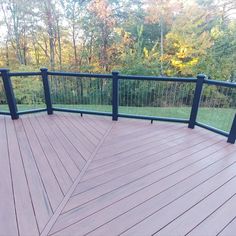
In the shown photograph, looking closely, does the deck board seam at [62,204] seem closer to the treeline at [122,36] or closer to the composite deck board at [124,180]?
the composite deck board at [124,180]

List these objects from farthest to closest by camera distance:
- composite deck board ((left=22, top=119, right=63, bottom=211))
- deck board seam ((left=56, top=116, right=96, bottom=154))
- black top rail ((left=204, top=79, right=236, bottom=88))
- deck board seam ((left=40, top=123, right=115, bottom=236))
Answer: deck board seam ((left=56, top=116, right=96, bottom=154)) < black top rail ((left=204, top=79, right=236, bottom=88)) < composite deck board ((left=22, top=119, right=63, bottom=211)) < deck board seam ((left=40, top=123, right=115, bottom=236))

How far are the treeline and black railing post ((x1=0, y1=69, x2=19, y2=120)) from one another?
6443 mm

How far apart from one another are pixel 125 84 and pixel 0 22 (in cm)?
951

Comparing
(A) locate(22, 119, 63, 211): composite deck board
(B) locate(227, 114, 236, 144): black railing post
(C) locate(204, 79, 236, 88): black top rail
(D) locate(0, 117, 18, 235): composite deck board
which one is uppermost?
(C) locate(204, 79, 236, 88): black top rail

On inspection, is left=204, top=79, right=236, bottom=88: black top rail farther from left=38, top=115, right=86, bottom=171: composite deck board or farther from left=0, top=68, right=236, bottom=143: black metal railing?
left=38, top=115, right=86, bottom=171: composite deck board

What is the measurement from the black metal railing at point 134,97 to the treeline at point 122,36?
5.80 m

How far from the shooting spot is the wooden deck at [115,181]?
175 cm

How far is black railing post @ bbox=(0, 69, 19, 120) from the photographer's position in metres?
3.62

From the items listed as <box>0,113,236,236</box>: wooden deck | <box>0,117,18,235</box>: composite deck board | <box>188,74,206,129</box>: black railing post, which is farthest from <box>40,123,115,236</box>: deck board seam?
<box>188,74,206,129</box>: black railing post

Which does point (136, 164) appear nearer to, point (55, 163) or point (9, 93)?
point (55, 163)

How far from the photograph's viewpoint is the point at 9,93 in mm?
3791

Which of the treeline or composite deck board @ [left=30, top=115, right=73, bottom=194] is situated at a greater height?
the treeline

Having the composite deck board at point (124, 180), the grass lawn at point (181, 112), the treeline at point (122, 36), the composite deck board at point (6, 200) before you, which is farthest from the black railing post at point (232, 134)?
the treeline at point (122, 36)

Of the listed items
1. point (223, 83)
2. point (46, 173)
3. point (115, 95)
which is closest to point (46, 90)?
point (115, 95)
